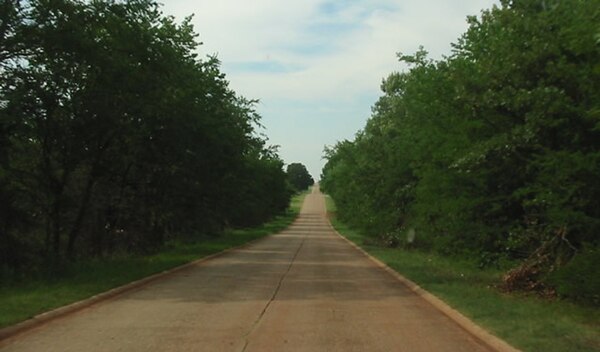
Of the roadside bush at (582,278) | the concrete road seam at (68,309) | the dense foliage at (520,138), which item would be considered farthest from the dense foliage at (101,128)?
the roadside bush at (582,278)

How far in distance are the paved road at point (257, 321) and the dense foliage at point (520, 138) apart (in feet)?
9.01

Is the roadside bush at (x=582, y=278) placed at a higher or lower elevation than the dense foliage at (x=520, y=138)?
lower

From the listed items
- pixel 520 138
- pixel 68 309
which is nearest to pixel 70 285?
pixel 68 309

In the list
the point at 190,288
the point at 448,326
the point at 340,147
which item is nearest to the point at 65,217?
the point at 190,288

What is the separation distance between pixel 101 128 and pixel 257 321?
511 inches

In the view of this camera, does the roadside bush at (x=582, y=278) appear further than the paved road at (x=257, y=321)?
Yes

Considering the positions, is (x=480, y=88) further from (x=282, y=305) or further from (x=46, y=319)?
(x=46, y=319)

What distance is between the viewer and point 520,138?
48.5 feet

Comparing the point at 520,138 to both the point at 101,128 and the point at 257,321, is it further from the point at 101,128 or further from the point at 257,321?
the point at 101,128

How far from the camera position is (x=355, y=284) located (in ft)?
60.0

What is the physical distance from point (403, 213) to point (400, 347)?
25.1 m

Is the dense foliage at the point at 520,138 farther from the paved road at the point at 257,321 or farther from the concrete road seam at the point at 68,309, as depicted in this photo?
the concrete road seam at the point at 68,309

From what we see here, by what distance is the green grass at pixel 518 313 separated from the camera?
907 cm

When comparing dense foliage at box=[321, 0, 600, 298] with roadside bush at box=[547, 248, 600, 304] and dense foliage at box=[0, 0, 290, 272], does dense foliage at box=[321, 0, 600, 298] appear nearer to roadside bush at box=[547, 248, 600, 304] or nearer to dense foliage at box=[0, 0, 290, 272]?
roadside bush at box=[547, 248, 600, 304]
